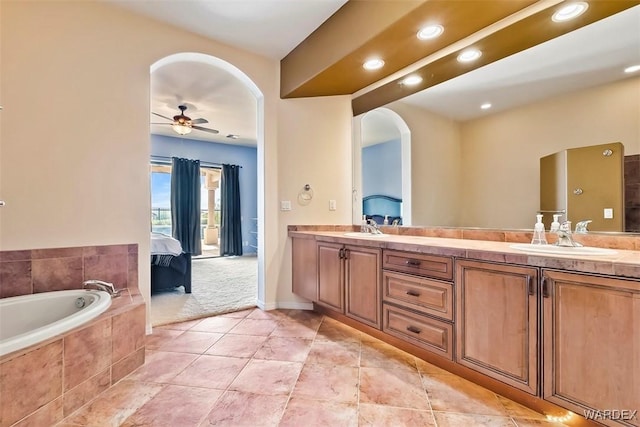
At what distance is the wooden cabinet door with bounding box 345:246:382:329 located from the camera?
7.04 ft

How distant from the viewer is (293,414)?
A: 1422 millimetres

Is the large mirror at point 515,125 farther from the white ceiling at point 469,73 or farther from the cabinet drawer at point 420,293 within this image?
the cabinet drawer at point 420,293

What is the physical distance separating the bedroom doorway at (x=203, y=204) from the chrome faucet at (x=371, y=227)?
15.9ft

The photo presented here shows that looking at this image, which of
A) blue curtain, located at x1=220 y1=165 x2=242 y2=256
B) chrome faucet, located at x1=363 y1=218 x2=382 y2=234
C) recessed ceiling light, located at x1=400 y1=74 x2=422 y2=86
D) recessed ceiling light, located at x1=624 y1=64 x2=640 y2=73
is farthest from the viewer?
blue curtain, located at x1=220 y1=165 x2=242 y2=256

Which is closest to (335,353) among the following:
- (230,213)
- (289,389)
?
(289,389)

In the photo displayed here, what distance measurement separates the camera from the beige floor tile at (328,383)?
1.57 m

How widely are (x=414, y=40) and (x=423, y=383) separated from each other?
7.56ft

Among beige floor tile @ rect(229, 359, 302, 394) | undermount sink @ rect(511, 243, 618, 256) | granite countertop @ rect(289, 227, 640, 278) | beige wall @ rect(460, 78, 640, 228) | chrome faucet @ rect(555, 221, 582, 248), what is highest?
beige wall @ rect(460, 78, 640, 228)

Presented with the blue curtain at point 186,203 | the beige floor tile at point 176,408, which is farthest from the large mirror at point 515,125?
the blue curtain at point 186,203

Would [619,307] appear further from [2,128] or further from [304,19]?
[2,128]

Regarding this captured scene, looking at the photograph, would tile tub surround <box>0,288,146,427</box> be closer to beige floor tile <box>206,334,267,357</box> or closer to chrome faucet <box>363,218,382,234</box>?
beige floor tile <box>206,334,267,357</box>

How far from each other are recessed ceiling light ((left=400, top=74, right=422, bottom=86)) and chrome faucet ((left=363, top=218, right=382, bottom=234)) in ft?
4.40

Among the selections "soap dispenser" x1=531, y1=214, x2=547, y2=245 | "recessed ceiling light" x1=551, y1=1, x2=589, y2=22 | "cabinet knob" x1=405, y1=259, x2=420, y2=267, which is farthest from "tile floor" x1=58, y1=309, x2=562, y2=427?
"recessed ceiling light" x1=551, y1=1, x2=589, y2=22

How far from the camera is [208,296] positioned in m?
3.52
